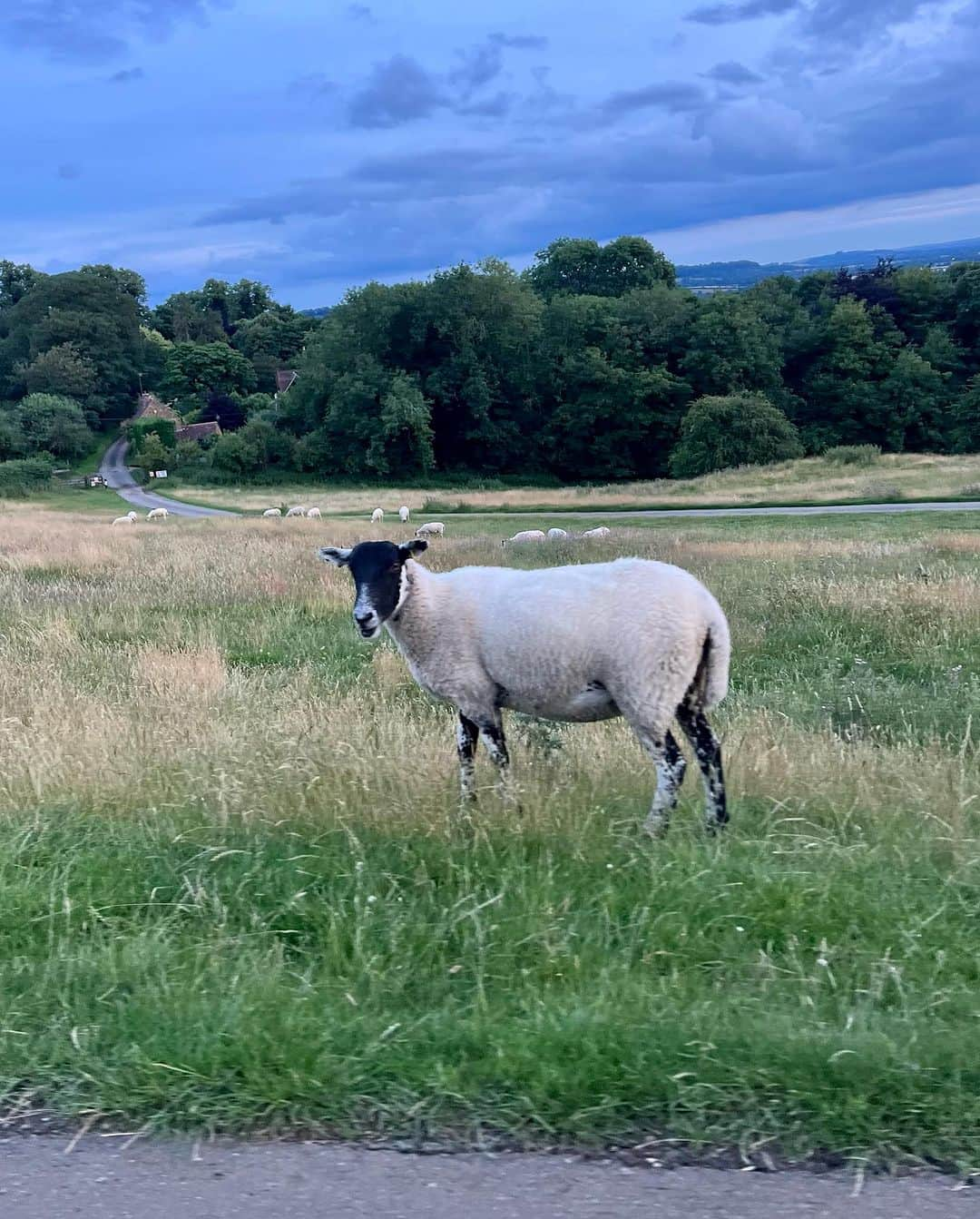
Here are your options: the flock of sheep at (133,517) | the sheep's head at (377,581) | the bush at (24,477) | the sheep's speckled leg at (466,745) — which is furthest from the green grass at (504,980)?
the bush at (24,477)

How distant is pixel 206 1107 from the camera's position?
362 cm

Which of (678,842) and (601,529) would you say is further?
(601,529)

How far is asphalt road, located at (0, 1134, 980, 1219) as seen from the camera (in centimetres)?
307

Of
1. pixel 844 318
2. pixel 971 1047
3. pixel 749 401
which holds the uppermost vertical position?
pixel 844 318

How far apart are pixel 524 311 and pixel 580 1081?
8195cm

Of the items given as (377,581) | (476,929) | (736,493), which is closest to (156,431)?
(736,493)

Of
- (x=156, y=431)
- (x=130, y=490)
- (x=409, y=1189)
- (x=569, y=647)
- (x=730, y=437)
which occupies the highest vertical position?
(x=156, y=431)

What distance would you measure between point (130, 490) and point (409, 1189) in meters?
80.0

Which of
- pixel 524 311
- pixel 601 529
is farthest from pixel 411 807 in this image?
pixel 524 311

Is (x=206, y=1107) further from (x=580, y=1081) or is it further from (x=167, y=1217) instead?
(x=580, y=1081)

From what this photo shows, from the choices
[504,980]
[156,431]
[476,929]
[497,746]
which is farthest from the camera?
[156,431]

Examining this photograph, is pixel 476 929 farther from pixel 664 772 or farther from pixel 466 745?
pixel 466 745

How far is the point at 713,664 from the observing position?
20.7 feet

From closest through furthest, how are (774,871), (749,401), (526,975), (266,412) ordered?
(526,975)
(774,871)
(749,401)
(266,412)
